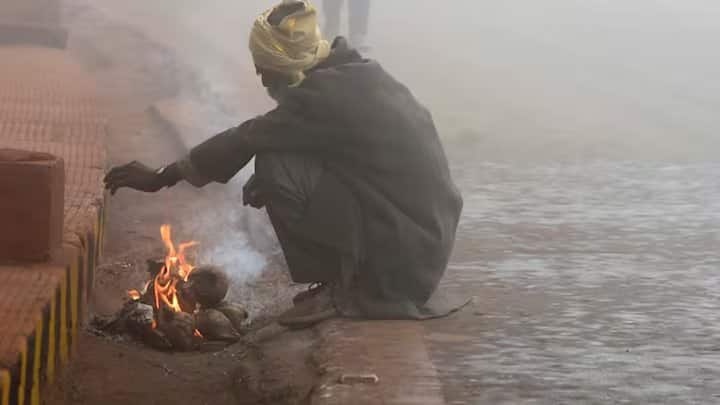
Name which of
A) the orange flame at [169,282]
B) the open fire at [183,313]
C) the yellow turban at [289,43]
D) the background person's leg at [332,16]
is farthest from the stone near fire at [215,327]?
the background person's leg at [332,16]

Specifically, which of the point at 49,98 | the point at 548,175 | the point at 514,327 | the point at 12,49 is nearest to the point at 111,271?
the point at 514,327

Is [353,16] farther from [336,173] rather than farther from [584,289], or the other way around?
[336,173]

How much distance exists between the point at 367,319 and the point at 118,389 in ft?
3.25

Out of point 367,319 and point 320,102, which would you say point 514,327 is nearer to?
point 367,319

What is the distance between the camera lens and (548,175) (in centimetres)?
1034

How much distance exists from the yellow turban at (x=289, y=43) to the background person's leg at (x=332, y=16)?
1080cm

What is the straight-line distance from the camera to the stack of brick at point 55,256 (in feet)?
14.5

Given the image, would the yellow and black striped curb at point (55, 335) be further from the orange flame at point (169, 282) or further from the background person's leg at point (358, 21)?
the background person's leg at point (358, 21)

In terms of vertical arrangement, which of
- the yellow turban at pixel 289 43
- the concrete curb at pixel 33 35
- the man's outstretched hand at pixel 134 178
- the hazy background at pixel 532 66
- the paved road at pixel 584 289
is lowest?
the hazy background at pixel 532 66

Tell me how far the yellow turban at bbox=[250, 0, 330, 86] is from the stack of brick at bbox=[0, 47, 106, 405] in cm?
108

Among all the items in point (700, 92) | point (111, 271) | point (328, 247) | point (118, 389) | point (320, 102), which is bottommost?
point (700, 92)

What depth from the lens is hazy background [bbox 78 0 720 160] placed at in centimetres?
1261

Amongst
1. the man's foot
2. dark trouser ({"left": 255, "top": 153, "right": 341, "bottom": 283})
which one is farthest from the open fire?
dark trouser ({"left": 255, "top": 153, "right": 341, "bottom": 283})

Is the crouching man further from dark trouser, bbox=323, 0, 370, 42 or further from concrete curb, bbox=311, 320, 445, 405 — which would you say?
dark trouser, bbox=323, 0, 370, 42
